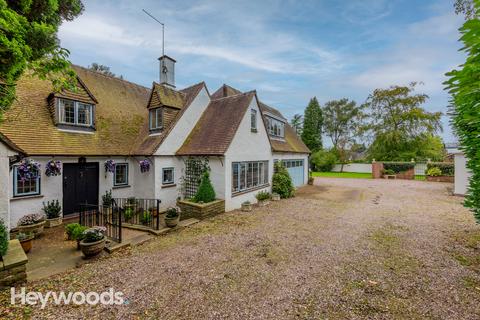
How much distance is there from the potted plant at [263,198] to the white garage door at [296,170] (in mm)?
5011

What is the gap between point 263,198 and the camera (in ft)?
42.6

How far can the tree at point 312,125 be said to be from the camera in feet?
142

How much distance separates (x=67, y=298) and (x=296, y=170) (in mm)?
17955

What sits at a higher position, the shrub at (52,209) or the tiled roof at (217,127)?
the tiled roof at (217,127)

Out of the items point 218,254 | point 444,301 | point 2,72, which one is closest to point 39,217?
point 2,72

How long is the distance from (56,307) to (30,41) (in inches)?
240

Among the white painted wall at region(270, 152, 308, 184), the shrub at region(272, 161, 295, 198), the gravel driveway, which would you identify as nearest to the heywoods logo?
the gravel driveway

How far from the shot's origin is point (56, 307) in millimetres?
3928

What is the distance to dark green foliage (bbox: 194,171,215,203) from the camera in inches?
400

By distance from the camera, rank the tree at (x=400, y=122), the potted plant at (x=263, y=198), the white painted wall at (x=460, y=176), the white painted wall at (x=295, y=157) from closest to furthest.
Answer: the potted plant at (x=263, y=198), the white painted wall at (x=460, y=176), the white painted wall at (x=295, y=157), the tree at (x=400, y=122)

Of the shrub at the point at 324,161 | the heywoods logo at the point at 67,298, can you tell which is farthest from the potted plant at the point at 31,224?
the shrub at the point at 324,161

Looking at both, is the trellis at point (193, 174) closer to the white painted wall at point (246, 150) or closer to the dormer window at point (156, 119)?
the white painted wall at point (246, 150)

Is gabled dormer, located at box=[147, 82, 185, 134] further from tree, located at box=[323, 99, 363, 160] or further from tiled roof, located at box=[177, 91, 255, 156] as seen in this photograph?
tree, located at box=[323, 99, 363, 160]

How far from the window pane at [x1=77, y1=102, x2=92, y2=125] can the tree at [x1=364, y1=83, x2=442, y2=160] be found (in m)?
37.4
